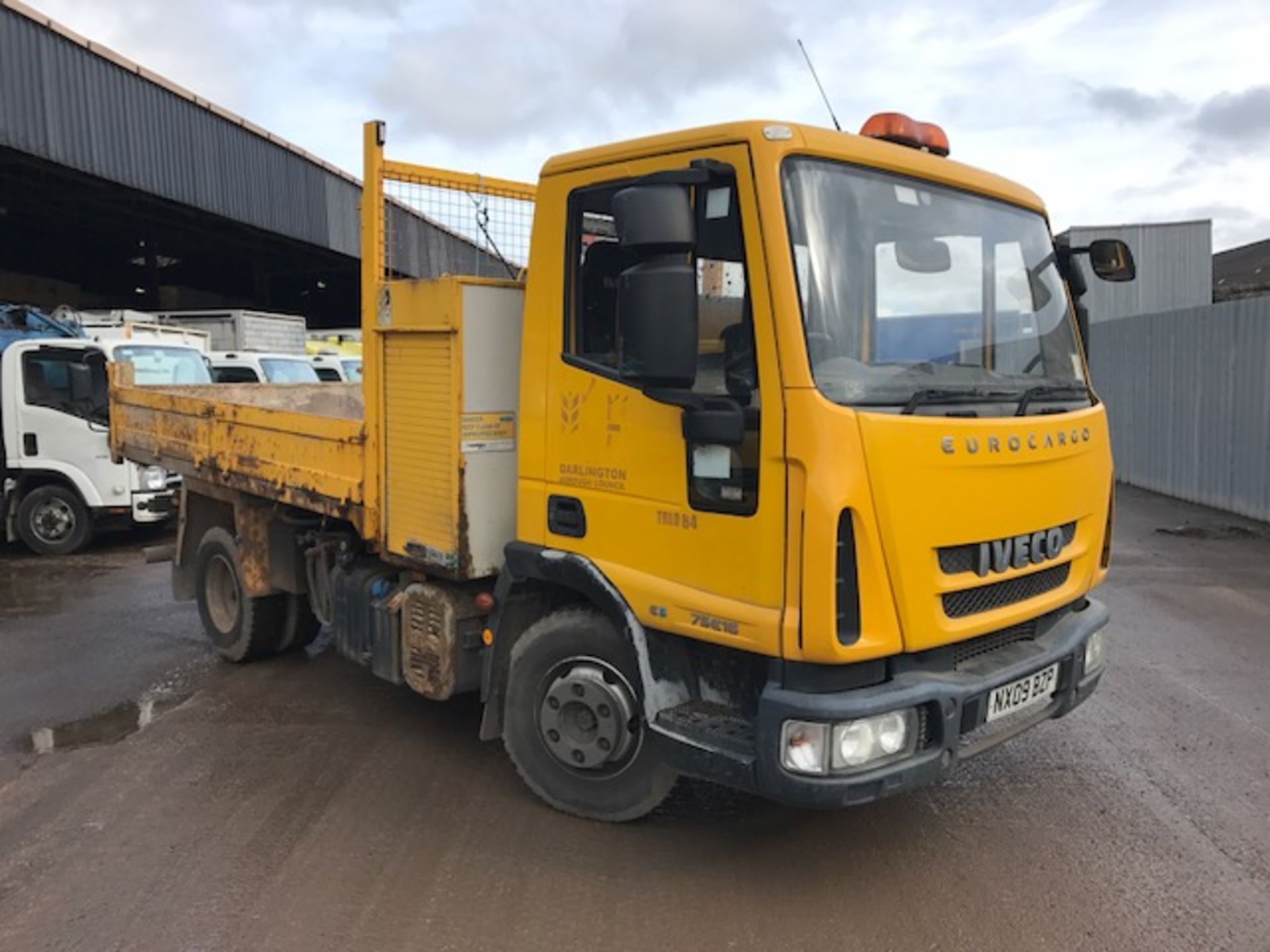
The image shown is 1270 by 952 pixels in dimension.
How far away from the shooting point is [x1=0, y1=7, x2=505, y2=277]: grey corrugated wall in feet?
41.2

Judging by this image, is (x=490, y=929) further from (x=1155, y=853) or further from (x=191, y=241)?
(x=191, y=241)

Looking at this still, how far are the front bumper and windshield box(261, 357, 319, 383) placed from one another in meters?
12.0

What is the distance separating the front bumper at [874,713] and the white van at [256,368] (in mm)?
10875

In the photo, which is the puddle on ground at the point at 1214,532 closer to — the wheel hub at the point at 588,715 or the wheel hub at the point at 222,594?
the wheel hub at the point at 588,715

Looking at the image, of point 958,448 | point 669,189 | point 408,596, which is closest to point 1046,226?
point 958,448

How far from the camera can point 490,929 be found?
315 centimetres

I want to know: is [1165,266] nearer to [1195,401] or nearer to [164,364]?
[1195,401]

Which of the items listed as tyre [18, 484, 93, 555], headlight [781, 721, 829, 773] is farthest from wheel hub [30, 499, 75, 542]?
headlight [781, 721, 829, 773]

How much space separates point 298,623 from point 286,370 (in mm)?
9087

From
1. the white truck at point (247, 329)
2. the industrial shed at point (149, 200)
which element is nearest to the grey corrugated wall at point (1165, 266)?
the white truck at point (247, 329)

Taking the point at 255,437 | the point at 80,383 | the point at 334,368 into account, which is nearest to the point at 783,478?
the point at 255,437

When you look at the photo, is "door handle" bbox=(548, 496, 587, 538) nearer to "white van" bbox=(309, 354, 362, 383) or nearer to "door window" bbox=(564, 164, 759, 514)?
"door window" bbox=(564, 164, 759, 514)

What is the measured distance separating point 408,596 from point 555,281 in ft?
5.40

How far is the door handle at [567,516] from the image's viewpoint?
3.61m
